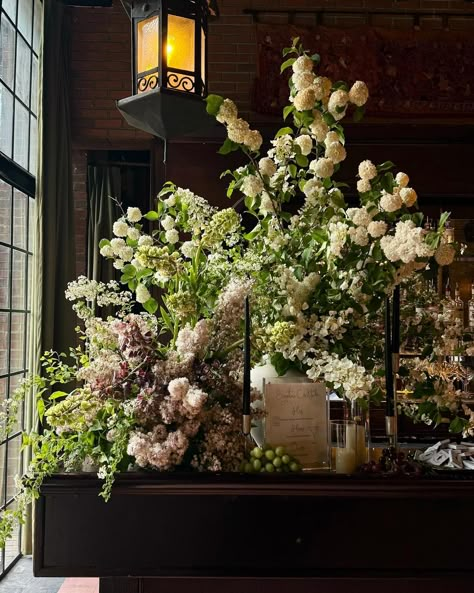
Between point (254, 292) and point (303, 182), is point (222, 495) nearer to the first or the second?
point (254, 292)

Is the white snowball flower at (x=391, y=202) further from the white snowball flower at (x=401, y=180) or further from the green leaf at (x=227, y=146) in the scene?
the green leaf at (x=227, y=146)

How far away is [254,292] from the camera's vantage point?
5.25 feet

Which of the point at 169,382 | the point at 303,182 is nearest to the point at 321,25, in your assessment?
the point at 303,182

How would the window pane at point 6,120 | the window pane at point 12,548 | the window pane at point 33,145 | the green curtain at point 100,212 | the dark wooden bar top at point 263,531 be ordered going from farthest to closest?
the green curtain at point 100,212
the window pane at point 33,145
the window pane at point 12,548
the window pane at point 6,120
the dark wooden bar top at point 263,531

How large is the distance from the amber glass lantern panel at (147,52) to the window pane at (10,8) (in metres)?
1.96

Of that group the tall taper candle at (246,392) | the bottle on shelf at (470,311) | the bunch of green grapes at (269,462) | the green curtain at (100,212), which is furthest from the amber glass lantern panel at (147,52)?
the bottle on shelf at (470,311)

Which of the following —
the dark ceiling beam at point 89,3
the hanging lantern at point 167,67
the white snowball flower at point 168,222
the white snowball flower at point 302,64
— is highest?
the dark ceiling beam at point 89,3

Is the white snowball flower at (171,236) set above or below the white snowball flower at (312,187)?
below

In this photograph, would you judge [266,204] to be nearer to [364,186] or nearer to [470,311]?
[364,186]

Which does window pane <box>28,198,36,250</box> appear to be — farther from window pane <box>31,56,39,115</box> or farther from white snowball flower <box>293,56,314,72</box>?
white snowball flower <box>293,56,314,72</box>

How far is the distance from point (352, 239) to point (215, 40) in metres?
3.77

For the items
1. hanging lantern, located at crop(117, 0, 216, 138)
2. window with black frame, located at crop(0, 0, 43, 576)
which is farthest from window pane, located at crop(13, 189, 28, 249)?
hanging lantern, located at crop(117, 0, 216, 138)

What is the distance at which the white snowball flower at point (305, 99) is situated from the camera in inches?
60.4

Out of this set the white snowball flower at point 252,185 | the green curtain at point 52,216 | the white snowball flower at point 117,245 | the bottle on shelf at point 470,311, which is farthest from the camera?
the bottle on shelf at point 470,311
